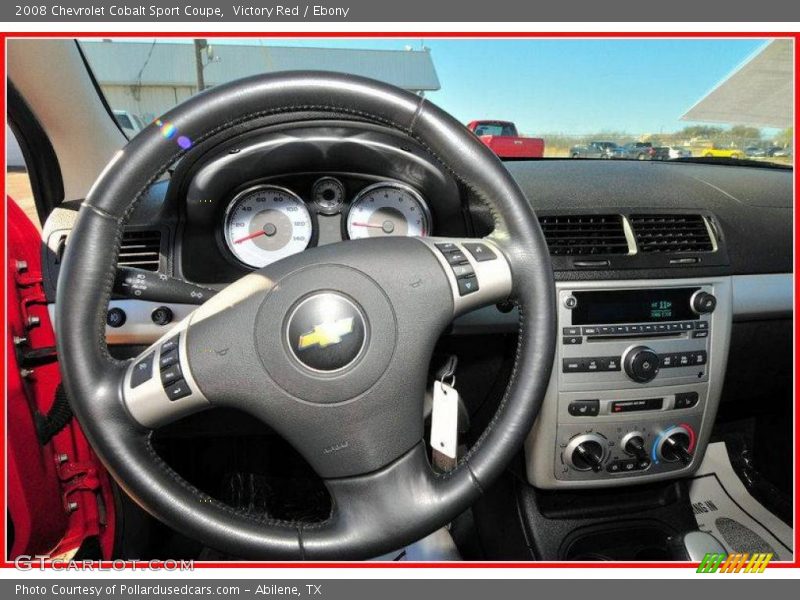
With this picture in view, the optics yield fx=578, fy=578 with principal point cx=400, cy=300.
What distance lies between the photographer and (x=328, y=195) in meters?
1.56

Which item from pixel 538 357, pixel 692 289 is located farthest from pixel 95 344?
pixel 692 289

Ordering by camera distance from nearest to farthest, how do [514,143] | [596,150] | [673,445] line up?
[673,445] → [514,143] → [596,150]

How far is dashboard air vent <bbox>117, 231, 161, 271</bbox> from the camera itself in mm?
1503

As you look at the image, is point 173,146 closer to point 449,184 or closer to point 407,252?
point 407,252

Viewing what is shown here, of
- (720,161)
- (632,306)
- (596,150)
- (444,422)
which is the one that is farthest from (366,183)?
(720,161)

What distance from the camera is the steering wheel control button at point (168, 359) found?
3.46 ft

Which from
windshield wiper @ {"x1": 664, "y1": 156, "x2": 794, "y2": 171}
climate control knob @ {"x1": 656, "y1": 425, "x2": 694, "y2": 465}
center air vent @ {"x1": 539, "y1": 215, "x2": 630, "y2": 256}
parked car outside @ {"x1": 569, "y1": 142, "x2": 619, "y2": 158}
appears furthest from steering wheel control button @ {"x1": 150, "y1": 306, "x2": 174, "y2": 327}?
windshield wiper @ {"x1": 664, "y1": 156, "x2": 794, "y2": 171}

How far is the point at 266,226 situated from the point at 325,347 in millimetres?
579

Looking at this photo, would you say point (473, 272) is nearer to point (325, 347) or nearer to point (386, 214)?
point (325, 347)

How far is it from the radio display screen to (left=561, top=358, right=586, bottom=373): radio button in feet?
0.35

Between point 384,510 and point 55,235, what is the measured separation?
3.68ft

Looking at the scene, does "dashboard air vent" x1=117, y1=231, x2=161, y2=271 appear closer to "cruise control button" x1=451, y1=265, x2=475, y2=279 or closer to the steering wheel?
the steering wheel

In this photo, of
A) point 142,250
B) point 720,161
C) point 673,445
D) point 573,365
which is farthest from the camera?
point 720,161

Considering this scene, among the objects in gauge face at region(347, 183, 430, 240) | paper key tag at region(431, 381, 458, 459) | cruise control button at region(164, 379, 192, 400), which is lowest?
paper key tag at region(431, 381, 458, 459)
